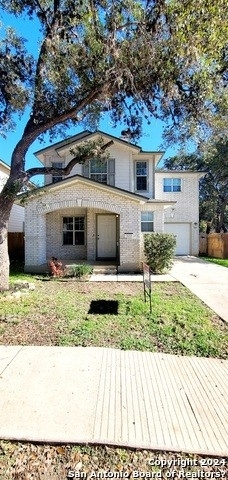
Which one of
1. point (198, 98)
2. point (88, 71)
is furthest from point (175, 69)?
point (88, 71)

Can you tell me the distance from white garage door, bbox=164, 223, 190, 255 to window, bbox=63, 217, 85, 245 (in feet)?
24.6

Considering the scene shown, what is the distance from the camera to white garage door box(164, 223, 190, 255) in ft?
67.5

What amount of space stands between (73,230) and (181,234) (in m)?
8.86

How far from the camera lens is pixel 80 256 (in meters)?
15.6

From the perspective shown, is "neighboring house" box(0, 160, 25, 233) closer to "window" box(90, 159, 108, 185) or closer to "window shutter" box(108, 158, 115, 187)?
"window" box(90, 159, 108, 185)

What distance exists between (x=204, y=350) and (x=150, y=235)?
828 centimetres

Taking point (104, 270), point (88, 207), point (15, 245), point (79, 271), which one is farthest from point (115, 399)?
point (15, 245)

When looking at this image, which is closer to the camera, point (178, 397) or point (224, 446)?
point (224, 446)

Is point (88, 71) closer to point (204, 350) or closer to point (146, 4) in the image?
point (146, 4)

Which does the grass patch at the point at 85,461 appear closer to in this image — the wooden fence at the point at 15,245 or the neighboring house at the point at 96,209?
the neighboring house at the point at 96,209

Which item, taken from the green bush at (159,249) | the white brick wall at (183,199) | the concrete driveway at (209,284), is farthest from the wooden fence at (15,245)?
the concrete driveway at (209,284)

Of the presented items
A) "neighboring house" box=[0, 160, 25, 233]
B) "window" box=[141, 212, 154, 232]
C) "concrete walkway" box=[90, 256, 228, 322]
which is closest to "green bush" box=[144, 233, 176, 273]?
"concrete walkway" box=[90, 256, 228, 322]

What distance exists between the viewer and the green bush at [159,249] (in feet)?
40.8

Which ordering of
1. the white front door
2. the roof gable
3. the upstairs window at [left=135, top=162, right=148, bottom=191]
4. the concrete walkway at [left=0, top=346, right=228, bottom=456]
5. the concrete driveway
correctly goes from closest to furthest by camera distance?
1. the concrete walkway at [left=0, top=346, right=228, bottom=456]
2. the concrete driveway
3. the roof gable
4. the white front door
5. the upstairs window at [left=135, top=162, right=148, bottom=191]
